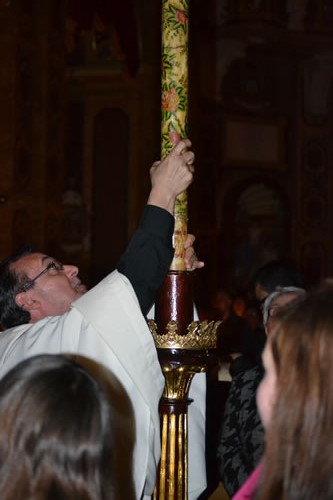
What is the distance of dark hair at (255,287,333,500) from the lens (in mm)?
1331

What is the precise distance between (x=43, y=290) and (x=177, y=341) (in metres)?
0.60

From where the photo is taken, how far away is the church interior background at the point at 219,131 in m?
12.5

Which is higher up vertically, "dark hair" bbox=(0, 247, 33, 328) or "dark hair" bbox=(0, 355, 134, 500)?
"dark hair" bbox=(0, 355, 134, 500)

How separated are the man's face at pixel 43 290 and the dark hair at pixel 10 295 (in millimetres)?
19

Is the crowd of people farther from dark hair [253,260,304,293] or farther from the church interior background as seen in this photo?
the church interior background

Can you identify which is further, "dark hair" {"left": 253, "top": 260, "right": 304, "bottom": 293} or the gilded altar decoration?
"dark hair" {"left": 253, "top": 260, "right": 304, "bottom": 293}

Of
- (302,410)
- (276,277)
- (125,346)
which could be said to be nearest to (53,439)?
(302,410)

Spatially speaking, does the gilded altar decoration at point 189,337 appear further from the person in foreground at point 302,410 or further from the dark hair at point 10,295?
the person in foreground at point 302,410

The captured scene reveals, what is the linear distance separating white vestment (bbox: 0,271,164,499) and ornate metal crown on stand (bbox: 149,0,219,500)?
0.39 ft

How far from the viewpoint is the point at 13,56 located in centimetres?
1002

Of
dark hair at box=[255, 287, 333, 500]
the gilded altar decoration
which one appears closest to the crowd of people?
dark hair at box=[255, 287, 333, 500]

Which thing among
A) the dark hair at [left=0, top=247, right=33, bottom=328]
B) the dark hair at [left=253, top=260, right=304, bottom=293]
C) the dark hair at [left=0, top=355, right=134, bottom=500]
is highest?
the dark hair at [left=0, top=355, right=134, bottom=500]

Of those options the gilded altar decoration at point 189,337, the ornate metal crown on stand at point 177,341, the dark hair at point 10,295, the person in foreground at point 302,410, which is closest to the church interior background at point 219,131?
the dark hair at point 10,295

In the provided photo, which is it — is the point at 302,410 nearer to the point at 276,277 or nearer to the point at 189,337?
the point at 189,337
